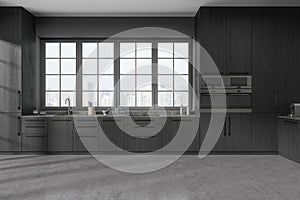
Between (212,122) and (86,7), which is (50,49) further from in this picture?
(212,122)

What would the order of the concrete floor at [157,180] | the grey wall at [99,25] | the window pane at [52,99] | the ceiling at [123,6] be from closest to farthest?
1. the concrete floor at [157,180]
2. the ceiling at [123,6]
3. the grey wall at [99,25]
4. the window pane at [52,99]

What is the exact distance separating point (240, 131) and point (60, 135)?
341cm

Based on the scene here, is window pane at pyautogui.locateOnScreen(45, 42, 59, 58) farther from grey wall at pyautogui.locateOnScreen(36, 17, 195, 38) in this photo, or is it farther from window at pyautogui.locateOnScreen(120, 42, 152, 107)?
window at pyautogui.locateOnScreen(120, 42, 152, 107)

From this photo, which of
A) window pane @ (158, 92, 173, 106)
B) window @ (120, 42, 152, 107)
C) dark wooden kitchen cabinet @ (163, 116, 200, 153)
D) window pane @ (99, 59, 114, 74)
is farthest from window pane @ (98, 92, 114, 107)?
dark wooden kitchen cabinet @ (163, 116, 200, 153)

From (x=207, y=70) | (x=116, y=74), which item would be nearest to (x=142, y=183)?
(x=207, y=70)

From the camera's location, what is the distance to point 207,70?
25.2ft

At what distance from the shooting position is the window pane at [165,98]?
8.54m

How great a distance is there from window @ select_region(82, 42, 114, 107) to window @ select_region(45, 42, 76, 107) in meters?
0.23

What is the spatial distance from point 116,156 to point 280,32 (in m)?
3.88

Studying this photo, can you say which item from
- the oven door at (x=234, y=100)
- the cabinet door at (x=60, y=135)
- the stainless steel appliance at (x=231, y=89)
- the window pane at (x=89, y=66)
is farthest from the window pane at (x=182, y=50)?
the cabinet door at (x=60, y=135)

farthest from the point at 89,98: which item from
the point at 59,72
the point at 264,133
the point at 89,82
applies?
the point at 264,133

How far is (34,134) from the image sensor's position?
7.70 meters

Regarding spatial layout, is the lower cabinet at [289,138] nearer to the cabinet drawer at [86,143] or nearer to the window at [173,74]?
the window at [173,74]

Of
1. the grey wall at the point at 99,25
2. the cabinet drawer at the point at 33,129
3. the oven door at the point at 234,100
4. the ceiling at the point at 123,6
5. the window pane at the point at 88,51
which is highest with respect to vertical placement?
the ceiling at the point at 123,6
